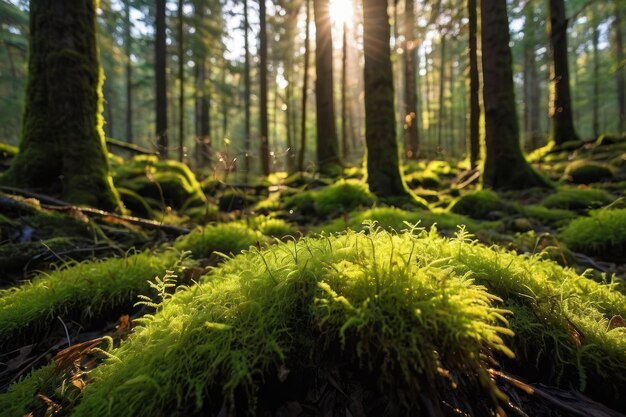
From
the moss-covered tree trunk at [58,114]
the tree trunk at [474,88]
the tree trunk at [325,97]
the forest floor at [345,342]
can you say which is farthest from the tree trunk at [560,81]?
the moss-covered tree trunk at [58,114]

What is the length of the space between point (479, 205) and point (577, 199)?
1.56 meters

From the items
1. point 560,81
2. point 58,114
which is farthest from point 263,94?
point 560,81

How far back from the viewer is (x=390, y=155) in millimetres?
6582

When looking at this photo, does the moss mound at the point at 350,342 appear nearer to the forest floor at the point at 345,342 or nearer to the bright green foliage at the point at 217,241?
the forest floor at the point at 345,342

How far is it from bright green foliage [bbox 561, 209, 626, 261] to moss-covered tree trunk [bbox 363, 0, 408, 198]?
3.00 m

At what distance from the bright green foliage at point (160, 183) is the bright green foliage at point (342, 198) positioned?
2.67 meters

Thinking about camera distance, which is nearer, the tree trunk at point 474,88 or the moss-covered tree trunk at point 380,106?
the moss-covered tree trunk at point 380,106

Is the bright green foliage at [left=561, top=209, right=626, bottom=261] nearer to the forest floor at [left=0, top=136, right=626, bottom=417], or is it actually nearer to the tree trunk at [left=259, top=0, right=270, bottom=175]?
the forest floor at [left=0, top=136, right=626, bottom=417]

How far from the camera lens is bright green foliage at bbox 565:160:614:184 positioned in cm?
699

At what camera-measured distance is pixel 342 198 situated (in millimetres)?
6254

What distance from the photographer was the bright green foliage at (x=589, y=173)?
275 inches

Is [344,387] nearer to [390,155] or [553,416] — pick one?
[553,416]

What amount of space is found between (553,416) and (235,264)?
1.55 metres

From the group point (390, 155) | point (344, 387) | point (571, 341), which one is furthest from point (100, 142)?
point (571, 341)
